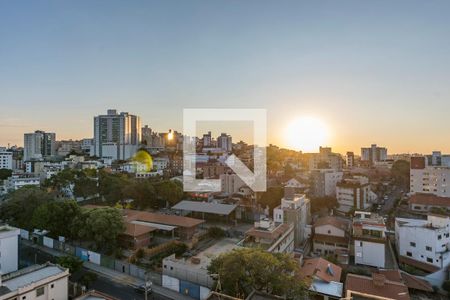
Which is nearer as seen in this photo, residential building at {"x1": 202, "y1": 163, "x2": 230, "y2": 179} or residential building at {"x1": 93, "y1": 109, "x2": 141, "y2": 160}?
residential building at {"x1": 202, "y1": 163, "x2": 230, "y2": 179}

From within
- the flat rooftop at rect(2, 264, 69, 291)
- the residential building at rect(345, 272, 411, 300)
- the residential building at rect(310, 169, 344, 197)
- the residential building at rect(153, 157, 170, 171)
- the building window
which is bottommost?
the residential building at rect(345, 272, 411, 300)

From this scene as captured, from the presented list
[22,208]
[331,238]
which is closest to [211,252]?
[331,238]

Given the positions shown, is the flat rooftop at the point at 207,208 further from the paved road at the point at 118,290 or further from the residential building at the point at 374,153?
the residential building at the point at 374,153

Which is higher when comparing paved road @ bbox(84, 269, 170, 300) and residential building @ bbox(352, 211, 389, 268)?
residential building @ bbox(352, 211, 389, 268)

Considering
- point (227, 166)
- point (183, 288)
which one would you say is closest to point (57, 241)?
point (183, 288)

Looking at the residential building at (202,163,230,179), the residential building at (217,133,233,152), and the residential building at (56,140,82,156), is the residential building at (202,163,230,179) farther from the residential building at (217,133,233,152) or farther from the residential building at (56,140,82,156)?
the residential building at (56,140,82,156)

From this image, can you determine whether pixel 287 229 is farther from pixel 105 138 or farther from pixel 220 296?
pixel 105 138

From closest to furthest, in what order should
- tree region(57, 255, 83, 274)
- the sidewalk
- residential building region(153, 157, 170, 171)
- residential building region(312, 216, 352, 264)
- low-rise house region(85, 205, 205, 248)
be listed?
the sidewalk → tree region(57, 255, 83, 274) → low-rise house region(85, 205, 205, 248) → residential building region(312, 216, 352, 264) → residential building region(153, 157, 170, 171)

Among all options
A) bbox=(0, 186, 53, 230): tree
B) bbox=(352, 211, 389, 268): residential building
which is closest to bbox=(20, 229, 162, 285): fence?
bbox=(0, 186, 53, 230): tree
